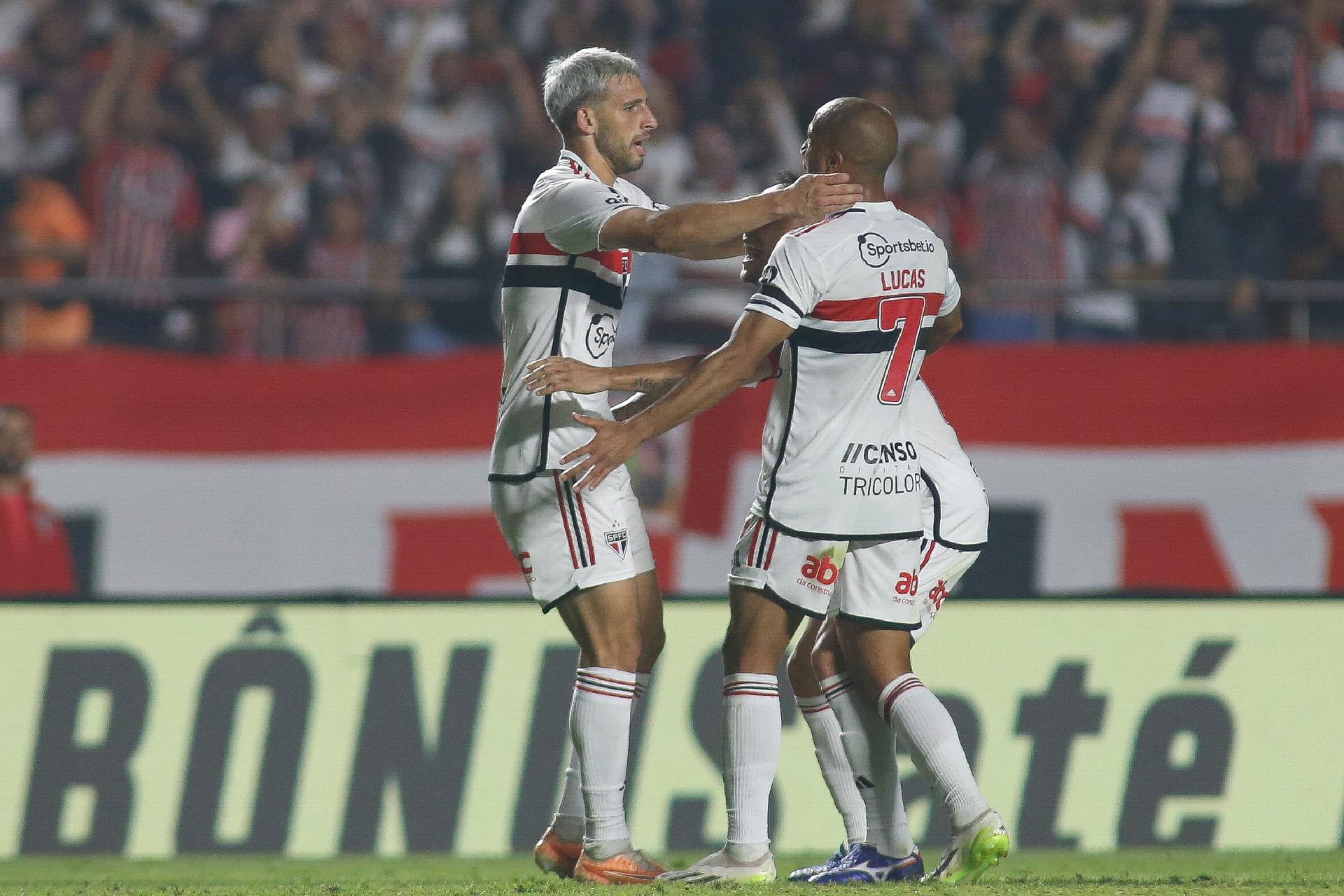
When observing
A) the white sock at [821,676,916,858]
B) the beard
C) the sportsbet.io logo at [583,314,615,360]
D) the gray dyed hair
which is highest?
the gray dyed hair

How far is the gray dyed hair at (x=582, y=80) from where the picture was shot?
4855 millimetres

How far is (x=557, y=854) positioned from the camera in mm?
5039

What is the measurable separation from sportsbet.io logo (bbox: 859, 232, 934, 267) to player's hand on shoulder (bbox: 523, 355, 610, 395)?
30.2 inches

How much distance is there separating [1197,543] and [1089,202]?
2.62 meters

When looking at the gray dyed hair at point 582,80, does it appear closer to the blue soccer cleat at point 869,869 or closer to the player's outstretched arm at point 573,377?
the player's outstretched arm at point 573,377

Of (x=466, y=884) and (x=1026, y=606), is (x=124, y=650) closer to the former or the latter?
(x=466, y=884)

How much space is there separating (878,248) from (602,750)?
5.19 ft

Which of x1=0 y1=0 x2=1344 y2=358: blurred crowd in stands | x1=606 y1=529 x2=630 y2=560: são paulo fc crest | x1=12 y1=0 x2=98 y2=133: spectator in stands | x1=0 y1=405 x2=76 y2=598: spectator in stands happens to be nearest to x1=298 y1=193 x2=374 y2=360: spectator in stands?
x1=0 y1=0 x2=1344 y2=358: blurred crowd in stands

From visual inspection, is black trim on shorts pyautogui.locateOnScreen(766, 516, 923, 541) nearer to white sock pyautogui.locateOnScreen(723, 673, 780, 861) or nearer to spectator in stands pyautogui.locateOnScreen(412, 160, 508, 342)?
white sock pyautogui.locateOnScreen(723, 673, 780, 861)

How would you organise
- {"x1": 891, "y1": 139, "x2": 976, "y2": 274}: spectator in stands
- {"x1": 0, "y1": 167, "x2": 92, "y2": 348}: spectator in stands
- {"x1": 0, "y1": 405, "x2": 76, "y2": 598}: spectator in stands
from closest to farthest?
{"x1": 0, "y1": 405, "x2": 76, "y2": 598}: spectator in stands → {"x1": 0, "y1": 167, "x2": 92, "y2": 348}: spectator in stands → {"x1": 891, "y1": 139, "x2": 976, "y2": 274}: spectator in stands

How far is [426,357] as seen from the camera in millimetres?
8773

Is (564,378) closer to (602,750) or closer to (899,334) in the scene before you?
(899,334)

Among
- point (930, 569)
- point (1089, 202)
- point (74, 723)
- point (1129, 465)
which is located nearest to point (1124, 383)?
point (1129, 465)

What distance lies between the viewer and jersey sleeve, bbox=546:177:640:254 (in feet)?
14.9
